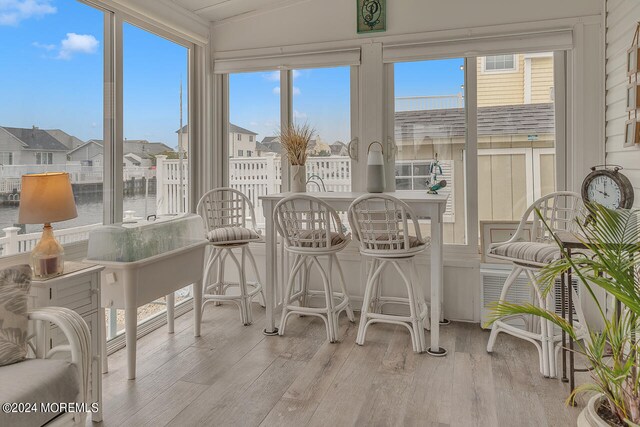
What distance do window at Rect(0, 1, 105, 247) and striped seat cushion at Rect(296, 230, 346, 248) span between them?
1355 millimetres

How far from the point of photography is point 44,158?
2674mm

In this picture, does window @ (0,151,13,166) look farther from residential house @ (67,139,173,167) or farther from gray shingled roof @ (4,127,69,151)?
residential house @ (67,139,173,167)

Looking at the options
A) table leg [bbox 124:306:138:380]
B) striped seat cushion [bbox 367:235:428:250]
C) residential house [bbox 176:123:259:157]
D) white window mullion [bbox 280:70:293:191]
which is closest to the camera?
table leg [bbox 124:306:138:380]

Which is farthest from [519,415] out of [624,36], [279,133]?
[279,133]

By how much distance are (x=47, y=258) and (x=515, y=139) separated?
323cm

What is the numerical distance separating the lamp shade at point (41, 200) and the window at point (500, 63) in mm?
3063

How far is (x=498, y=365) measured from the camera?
111 inches

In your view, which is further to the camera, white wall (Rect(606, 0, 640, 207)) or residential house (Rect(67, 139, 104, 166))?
residential house (Rect(67, 139, 104, 166))

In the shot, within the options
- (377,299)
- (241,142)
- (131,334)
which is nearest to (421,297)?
(377,299)

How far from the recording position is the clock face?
9.16ft

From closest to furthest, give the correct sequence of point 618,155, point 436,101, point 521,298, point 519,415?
point 519,415 < point 618,155 < point 521,298 < point 436,101

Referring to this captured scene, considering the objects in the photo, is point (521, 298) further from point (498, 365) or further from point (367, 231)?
point (367, 231)

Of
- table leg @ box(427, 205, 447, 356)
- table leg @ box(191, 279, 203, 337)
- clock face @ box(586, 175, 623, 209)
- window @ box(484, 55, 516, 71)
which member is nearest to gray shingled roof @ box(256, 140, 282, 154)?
table leg @ box(191, 279, 203, 337)

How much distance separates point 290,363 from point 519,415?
130 cm
